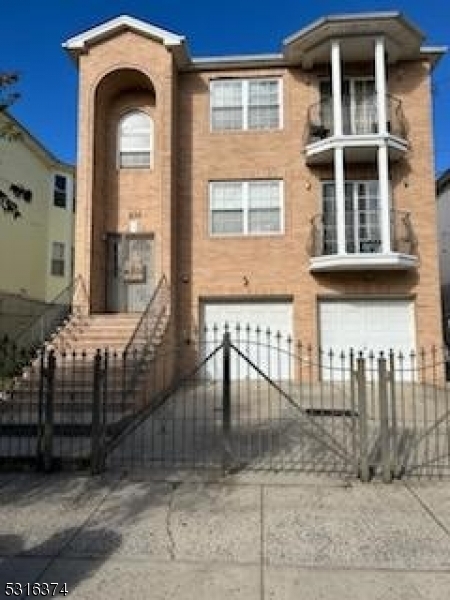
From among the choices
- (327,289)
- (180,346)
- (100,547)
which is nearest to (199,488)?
(100,547)

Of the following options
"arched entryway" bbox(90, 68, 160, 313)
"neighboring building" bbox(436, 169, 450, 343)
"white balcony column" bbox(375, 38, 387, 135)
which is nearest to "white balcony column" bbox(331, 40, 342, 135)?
"white balcony column" bbox(375, 38, 387, 135)

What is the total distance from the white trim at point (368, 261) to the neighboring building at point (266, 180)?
0.08 metres

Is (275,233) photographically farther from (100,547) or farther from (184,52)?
(100,547)

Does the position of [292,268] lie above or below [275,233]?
below

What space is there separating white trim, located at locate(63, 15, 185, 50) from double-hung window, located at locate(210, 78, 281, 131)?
6.85ft

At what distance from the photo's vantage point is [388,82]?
664 inches

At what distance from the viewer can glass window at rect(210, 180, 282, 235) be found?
16.7 m

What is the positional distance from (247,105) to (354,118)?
10.9 feet

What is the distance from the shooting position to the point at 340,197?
50.7 ft

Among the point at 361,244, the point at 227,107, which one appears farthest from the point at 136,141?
the point at 361,244

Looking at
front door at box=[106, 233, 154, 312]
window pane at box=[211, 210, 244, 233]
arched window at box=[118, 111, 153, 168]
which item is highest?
arched window at box=[118, 111, 153, 168]

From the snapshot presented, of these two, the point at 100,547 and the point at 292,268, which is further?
the point at 292,268

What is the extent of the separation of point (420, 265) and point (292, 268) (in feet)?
12.1

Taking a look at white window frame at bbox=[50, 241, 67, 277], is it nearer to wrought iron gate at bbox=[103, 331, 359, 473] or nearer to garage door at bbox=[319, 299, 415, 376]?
wrought iron gate at bbox=[103, 331, 359, 473]
